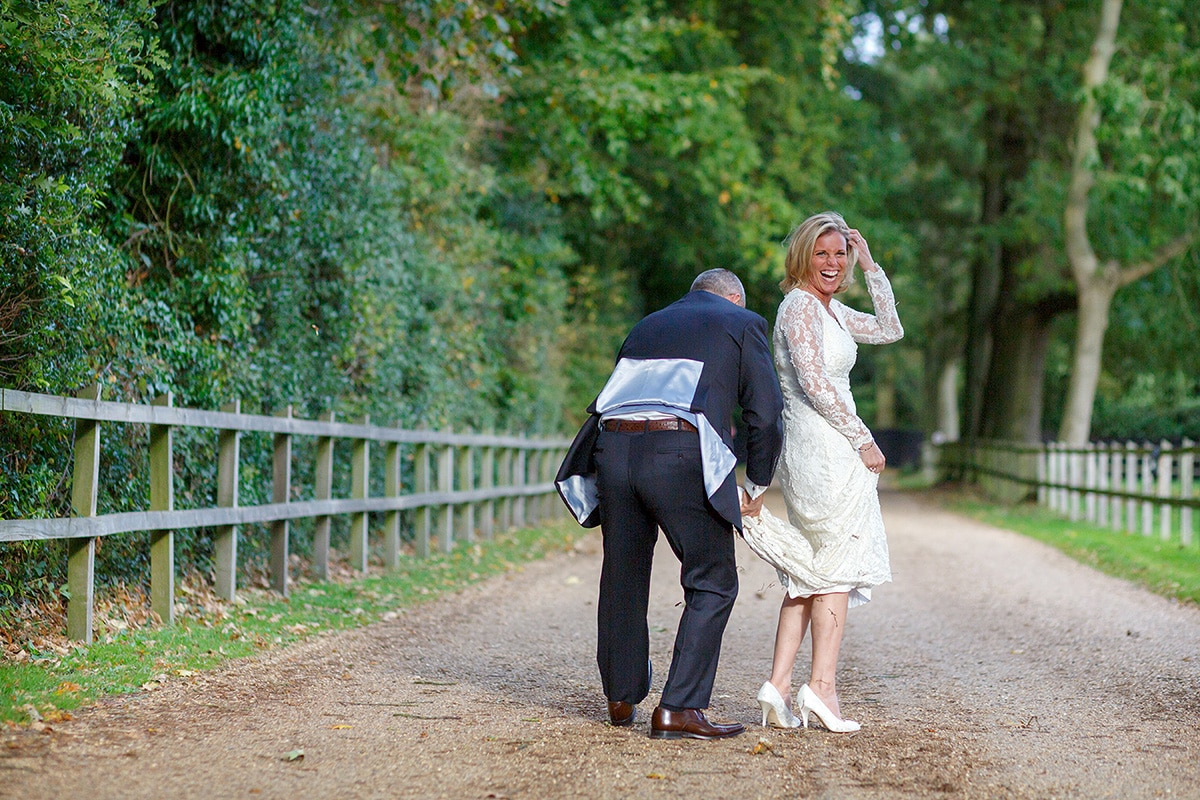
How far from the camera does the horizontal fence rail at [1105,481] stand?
14.4 meters

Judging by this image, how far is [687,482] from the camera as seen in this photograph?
5.06 m

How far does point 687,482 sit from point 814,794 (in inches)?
50.5

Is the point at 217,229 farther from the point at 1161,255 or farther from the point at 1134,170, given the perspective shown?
the point at 1161,255

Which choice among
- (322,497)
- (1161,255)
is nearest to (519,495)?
(322,497)

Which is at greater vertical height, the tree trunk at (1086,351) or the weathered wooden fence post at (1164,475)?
the tree trunk at (1086,351)

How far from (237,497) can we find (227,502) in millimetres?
266

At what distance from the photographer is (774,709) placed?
5285mm

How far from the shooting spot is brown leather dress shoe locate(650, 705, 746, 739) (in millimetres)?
5047

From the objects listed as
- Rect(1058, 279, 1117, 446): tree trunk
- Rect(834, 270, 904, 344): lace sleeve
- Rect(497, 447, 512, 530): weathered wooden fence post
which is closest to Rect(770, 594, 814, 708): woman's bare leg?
Rect(834, 270, 904, 344): lace sleeve

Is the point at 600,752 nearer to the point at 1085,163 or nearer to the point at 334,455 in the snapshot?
the point at 334,455

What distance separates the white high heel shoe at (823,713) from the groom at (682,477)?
11.5 inches

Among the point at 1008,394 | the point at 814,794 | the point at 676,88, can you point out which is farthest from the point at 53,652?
the point at 1008,394

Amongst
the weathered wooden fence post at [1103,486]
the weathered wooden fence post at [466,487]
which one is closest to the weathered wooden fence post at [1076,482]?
the weathered wooden fence post at [1103,486]

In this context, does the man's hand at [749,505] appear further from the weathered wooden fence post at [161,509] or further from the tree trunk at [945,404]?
the tree trunk at [945,404]
